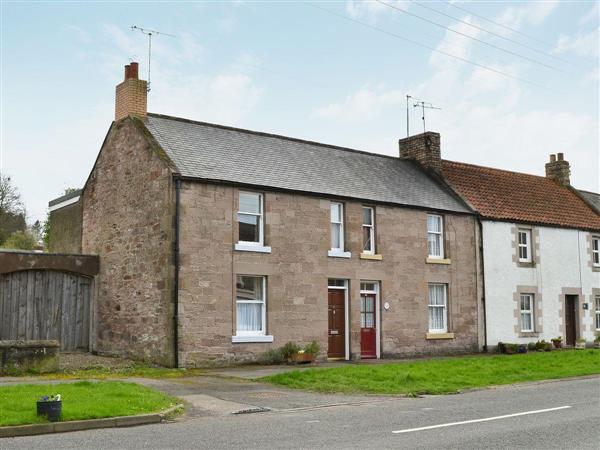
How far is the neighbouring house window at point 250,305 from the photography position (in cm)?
2195

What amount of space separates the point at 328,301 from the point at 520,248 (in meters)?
10.7

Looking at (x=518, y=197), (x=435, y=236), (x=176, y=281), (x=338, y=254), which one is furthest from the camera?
(x=518, y=197)

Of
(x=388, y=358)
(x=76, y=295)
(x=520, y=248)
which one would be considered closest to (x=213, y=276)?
(x=76, y=295)

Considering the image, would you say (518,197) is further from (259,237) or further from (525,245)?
(259,237)

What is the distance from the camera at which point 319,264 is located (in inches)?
938

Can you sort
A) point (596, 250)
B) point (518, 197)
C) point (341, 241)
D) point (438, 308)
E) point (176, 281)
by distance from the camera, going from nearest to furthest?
point (176, 281) < point (341, 241) < point (438, 308) < point (518, 197) < point (596, 250)

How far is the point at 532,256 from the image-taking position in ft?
101

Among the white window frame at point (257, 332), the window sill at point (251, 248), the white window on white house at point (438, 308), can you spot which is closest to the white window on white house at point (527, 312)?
the white window on white house at point (438, 308)

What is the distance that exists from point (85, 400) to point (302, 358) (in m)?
10.7

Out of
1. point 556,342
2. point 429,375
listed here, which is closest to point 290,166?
point 429,375

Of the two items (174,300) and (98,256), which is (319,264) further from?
(98,256)

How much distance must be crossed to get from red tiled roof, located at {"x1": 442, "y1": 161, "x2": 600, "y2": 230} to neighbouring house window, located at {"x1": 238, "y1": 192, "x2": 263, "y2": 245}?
10.5 meters

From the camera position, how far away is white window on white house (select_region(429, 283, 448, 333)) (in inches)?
1070

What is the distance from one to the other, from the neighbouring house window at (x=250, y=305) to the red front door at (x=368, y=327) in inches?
162
